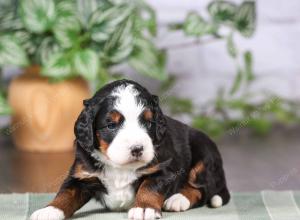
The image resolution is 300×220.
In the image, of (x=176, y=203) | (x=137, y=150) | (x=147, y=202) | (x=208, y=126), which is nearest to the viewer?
(x=137, y=150)

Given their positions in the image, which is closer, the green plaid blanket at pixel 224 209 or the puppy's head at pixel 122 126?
the puppy's head at pixel 122 126

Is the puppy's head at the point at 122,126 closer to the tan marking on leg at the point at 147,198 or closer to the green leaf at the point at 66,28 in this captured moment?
the tan marking on leg at the point at 147,198

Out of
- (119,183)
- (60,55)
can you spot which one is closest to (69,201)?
(119,183)

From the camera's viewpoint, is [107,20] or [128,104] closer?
[128,104]

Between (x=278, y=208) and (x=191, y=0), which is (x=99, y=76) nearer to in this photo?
(x=191, y=0)

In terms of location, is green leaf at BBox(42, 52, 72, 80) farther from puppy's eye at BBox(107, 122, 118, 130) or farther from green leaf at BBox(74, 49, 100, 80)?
puppy's eye at BBox(107, 122, 118, 130)

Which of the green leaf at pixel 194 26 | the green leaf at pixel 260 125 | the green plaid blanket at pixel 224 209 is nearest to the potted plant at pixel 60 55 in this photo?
the green leaf at pixel 194 26

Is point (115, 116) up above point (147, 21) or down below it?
below

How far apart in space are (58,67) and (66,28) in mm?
236

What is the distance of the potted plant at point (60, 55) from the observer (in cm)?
398

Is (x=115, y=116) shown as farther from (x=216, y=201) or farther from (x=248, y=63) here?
(x=248, y=63)

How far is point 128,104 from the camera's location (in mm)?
2350

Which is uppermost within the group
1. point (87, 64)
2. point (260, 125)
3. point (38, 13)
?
point (38, 13)

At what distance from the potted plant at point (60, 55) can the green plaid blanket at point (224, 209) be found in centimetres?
100
